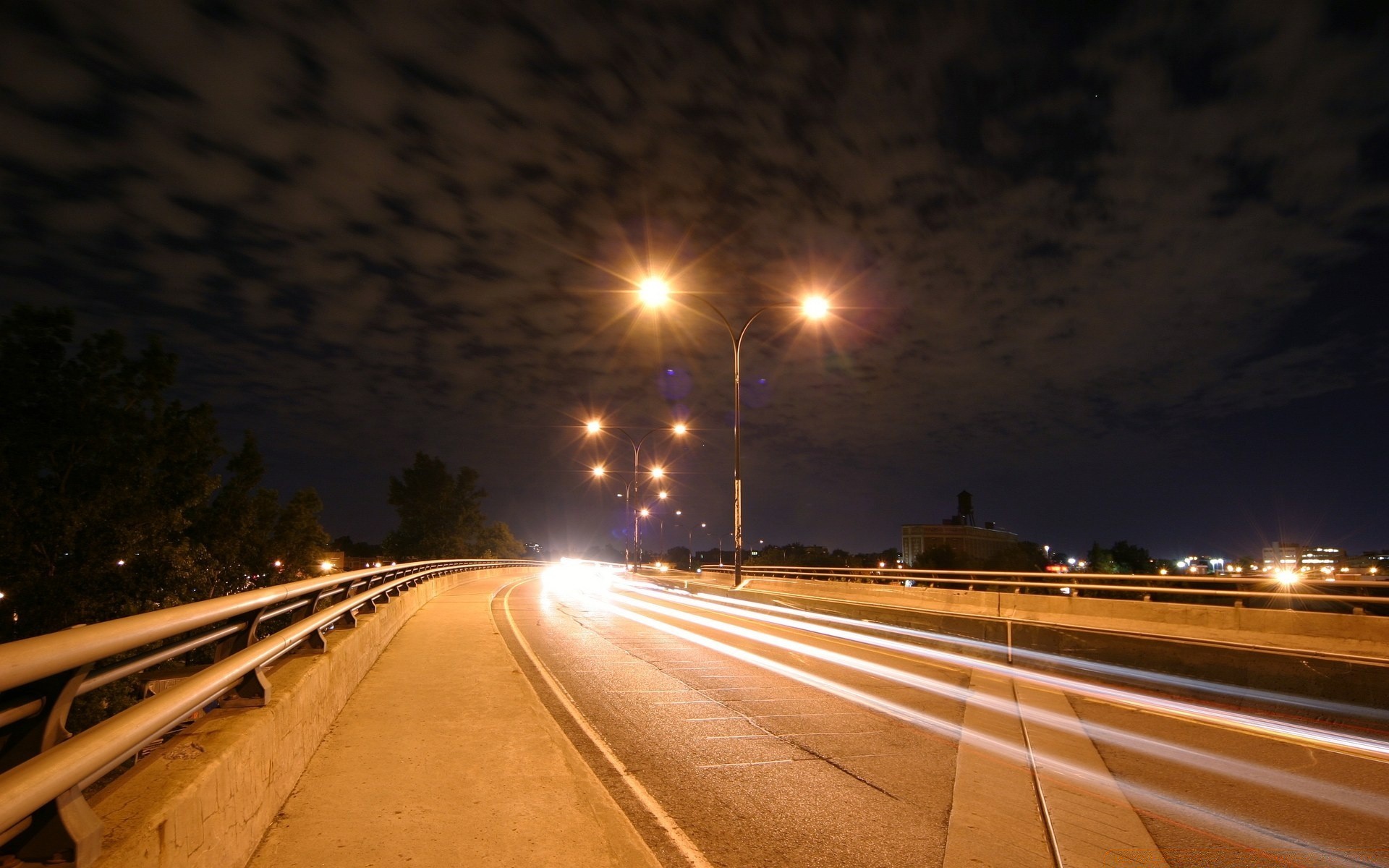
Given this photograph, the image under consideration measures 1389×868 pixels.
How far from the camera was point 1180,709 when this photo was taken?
985cm

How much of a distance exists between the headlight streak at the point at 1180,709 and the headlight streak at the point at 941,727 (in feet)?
5.67

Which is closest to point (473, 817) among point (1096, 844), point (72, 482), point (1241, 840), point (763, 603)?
point (1096, 844)

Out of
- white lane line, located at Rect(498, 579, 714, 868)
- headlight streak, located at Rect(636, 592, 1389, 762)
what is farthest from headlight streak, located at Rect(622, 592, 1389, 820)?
white lane line, located at Rect(498, 579, 714, 868)

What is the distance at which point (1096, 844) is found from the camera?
Answer: 5.02 metres

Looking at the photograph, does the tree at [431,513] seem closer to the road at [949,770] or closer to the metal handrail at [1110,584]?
the metal handrail at [1110,584]

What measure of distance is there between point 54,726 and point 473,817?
9.03 ft

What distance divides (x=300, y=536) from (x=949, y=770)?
9356 centimetres

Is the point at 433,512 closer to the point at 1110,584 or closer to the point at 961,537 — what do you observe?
the point at 961,537

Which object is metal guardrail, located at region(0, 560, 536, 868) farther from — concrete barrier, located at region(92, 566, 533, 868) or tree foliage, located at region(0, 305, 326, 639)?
tree foliage, located at region(0, 305, 326, 639)

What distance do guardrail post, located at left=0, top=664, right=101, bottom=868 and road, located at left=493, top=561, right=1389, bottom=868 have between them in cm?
298

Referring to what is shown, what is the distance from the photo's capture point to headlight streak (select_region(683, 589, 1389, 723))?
9.20 meters

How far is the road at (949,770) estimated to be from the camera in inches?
197

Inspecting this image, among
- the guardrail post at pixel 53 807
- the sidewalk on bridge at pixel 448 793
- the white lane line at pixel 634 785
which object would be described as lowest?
the white lane line at pixel 634 785

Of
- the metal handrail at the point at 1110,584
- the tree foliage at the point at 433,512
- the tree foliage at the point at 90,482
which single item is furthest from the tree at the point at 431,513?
the metal handrail at the point at 1110,584
